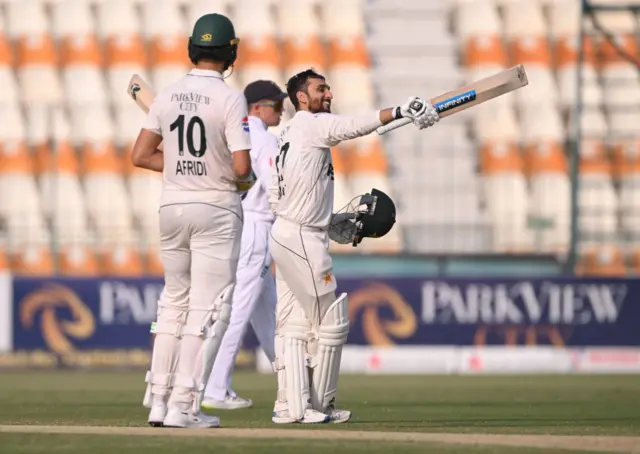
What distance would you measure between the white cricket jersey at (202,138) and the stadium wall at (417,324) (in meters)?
8.69

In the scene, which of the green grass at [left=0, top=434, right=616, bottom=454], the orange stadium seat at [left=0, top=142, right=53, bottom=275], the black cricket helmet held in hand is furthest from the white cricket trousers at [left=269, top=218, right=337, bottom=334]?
the orange stadium seat at [left=0, top=142, right=53, bottom=275]

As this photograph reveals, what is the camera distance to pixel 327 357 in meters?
7.44

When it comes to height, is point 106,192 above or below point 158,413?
above

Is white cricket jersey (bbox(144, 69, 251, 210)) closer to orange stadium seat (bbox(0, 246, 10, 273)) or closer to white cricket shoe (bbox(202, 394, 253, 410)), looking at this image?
white cricket shoe (bbox(202, 394, 253, 410))

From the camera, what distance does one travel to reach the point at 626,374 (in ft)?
48.7

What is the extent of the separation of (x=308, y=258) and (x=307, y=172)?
18.2 inches

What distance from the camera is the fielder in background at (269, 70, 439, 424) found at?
736cm

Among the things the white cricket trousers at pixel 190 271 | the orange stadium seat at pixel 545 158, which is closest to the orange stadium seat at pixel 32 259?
the orange stadium seat at pixel 545 158

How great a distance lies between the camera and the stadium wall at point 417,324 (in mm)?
15289

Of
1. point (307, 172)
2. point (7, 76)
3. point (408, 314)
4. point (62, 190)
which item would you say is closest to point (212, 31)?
point (307, 172)

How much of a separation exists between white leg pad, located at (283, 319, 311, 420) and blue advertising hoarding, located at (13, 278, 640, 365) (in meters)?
7.82

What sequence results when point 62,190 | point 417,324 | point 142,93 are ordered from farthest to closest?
point 62,190 → point 417,324 → point 142,93

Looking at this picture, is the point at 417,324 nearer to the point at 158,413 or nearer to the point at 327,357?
the point at 327,357

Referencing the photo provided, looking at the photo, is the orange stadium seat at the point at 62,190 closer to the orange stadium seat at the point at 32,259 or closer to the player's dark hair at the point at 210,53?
the orange stadium seat at the point at 32,259
